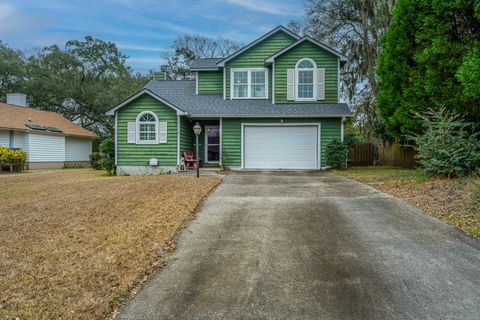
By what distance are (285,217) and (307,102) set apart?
10169 mm

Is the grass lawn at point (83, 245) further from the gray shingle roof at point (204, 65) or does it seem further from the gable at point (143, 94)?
the gray shingle roof at point (204, 65)

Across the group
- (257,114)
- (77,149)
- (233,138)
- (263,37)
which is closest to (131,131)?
(233,138)

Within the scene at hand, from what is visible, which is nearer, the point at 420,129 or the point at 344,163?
the point at 420,129

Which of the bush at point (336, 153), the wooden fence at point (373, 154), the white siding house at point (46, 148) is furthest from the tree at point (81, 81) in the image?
the bush at point (336, 153)

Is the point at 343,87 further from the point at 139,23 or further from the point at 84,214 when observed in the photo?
the point at 84,214

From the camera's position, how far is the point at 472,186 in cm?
734

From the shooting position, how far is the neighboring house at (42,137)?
72.7ft

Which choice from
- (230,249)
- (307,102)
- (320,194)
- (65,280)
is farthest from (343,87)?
(65,280)

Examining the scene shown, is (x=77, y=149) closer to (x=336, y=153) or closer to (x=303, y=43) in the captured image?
(x=303, y=43)

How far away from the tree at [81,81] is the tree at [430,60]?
24.7m

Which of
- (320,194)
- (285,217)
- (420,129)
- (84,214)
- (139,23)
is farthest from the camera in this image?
(139,23)

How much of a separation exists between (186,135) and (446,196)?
11095mm

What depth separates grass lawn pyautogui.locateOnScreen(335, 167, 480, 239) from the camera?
6.00 meters

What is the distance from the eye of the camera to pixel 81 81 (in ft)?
108
